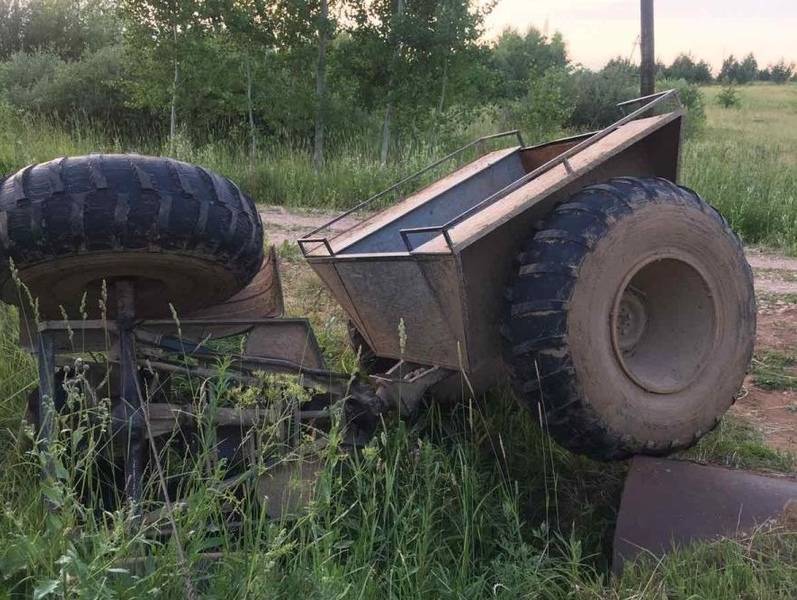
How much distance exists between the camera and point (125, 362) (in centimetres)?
286

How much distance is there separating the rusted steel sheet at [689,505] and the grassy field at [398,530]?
0.31 ft

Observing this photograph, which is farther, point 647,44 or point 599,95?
point 599,95

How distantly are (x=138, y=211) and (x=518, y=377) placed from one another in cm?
143

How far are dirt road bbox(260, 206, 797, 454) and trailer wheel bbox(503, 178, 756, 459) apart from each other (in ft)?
2.20

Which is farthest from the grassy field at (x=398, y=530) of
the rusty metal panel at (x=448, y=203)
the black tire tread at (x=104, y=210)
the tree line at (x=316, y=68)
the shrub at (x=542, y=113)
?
the shrub at (x=542, y=113)

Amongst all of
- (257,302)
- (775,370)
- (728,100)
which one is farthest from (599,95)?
(257,302)

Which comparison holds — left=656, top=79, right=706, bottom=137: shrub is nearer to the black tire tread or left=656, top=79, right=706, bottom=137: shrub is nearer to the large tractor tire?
the large tractor tire

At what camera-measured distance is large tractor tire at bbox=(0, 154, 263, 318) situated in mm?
2562

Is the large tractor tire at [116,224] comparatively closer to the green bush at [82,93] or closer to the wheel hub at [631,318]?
the wheel hub at [631,318]

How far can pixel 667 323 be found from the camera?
346cm

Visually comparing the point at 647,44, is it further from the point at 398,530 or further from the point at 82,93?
the point at 82,93

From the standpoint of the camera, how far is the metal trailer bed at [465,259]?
2.96 metres

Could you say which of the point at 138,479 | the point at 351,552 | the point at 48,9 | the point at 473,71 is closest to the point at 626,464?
the point at 351,552

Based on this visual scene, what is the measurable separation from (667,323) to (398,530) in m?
1.46
